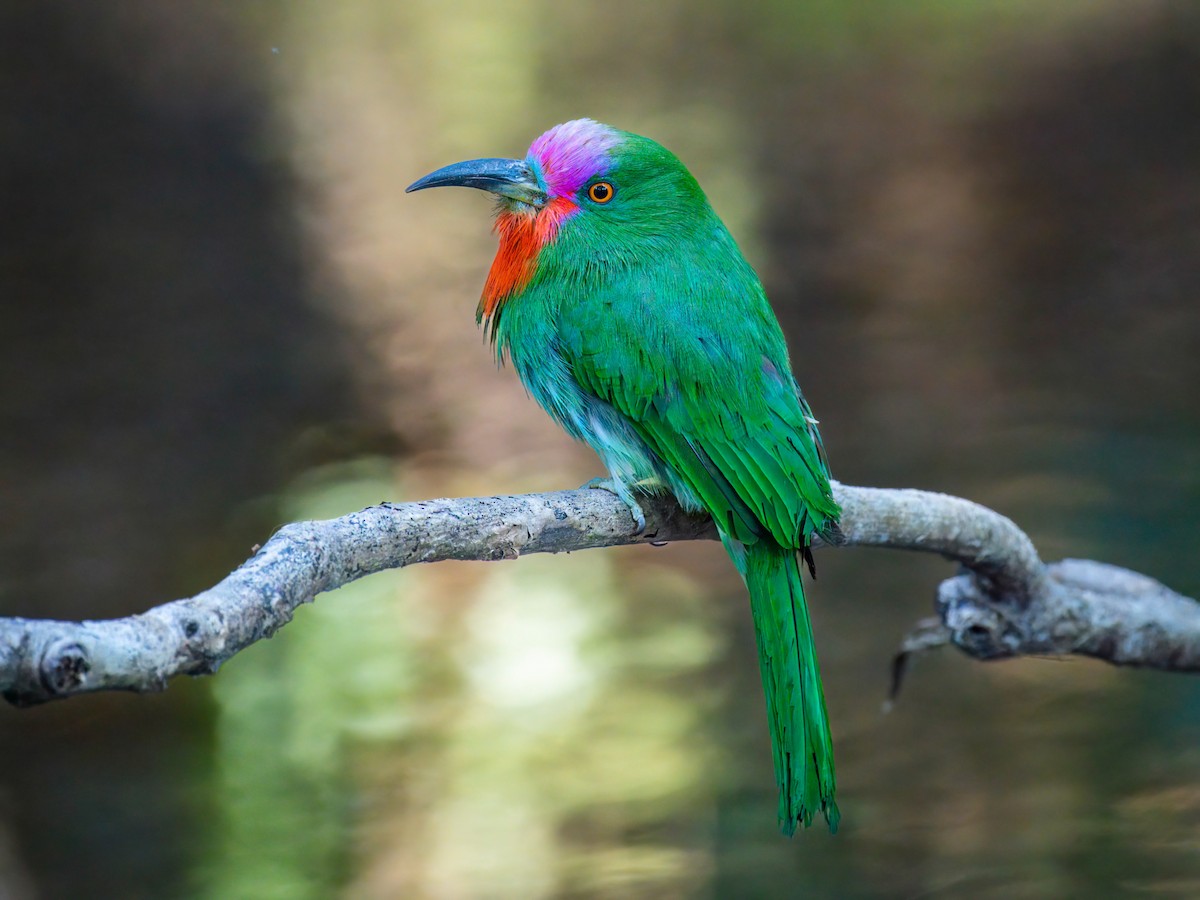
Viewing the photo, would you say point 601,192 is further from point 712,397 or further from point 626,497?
point 626,497

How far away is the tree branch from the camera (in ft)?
3.17

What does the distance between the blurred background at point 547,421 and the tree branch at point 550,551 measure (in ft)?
3.26

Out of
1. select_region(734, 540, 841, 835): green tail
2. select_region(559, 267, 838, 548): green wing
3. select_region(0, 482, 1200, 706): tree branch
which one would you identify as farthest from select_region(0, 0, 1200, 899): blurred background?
select_region(559, 267, 838, 548): green wing

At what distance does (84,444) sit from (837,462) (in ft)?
9.57

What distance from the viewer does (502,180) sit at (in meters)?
2.15

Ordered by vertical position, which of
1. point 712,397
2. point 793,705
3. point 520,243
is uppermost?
point 520,243

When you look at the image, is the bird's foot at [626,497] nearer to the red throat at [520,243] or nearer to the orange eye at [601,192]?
the red throat at [520,243]

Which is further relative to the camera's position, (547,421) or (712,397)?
(547,421)

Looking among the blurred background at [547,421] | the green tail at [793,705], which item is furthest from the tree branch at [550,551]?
the blurred background at [547,421]

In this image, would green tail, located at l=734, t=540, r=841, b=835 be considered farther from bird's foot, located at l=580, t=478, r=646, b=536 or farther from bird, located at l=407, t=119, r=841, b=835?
bird's foot, located at l=580, t=478, r=646, b=536

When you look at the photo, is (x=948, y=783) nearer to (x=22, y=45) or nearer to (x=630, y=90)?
(x=630, y=90)

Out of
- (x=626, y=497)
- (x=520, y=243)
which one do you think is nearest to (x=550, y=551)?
(x=626, y=497)

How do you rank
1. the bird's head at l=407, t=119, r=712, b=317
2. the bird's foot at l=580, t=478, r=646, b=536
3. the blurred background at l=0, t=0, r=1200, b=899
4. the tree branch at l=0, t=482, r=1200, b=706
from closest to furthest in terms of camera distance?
the tree branch at l=0, t=482, r=1200, b=706
the bird's foot at l=580, t=478, r=646, b=536
the bird's head at l=407, t=119, r=712, b=317
the blurred background at l=0, t=0, r=1200, b=899

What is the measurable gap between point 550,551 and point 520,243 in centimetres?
69
